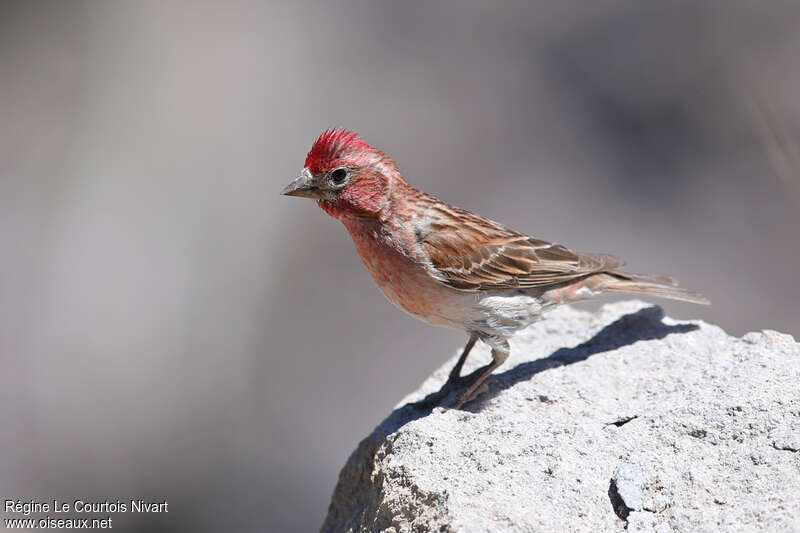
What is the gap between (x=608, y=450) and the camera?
4.03 metres

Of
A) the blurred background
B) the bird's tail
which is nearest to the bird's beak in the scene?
the bird's tail

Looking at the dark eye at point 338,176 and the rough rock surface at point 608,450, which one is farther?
the dark eye at point 338,176

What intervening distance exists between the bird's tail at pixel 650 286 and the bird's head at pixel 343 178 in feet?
4.86

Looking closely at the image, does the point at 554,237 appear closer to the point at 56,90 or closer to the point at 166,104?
the point at 166,104

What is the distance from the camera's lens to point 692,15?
→ 9.78 meters

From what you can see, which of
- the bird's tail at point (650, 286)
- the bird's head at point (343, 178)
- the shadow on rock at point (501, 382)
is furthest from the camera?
the bird's tail at point (650, 286)

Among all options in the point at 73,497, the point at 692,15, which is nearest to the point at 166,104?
the point at 73,497

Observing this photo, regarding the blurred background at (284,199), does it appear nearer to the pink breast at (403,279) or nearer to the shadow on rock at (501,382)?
the shadow on rock at (501,382)

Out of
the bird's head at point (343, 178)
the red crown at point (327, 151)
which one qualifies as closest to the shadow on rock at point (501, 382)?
the bird's head at point (343, 178)

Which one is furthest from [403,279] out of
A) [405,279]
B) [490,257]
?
[490,257]

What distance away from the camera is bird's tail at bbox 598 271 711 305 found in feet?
17.9

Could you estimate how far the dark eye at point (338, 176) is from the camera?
4809mm

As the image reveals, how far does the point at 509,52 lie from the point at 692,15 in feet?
6.38

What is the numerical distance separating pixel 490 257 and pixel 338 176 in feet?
3.05
